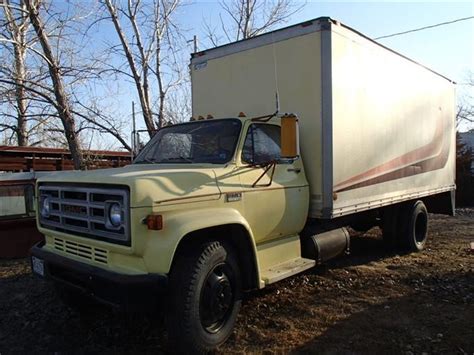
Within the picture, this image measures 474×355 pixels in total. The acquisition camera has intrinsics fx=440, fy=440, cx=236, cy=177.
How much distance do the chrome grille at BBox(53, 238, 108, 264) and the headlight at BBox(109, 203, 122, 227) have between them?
0.32 meters

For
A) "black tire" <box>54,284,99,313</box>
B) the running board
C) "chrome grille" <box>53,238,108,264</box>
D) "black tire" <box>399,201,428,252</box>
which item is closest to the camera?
"chrome grille" <box>53,238,108,264</box>

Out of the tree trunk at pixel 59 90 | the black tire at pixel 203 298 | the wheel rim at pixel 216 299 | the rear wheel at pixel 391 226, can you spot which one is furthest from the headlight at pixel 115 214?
the tree trunk at pixel 59 90

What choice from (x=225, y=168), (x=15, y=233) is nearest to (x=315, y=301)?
(x=225, y=168)

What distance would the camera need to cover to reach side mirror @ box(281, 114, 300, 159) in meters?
4.25

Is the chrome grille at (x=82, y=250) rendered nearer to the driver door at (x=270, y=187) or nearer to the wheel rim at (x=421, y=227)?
the driver door at (x=270, y=187)

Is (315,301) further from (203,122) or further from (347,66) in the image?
(347,66)

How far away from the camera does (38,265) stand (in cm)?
429

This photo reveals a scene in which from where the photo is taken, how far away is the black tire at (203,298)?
360cm

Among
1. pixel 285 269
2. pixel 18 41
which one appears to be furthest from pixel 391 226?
pixel 18 41

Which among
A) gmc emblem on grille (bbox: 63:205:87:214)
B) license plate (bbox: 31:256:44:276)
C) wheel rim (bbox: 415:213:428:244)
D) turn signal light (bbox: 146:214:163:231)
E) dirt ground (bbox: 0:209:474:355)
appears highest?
gmc emblem on grille (bbox: 63:205:87:214)

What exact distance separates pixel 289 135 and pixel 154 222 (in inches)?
63.2

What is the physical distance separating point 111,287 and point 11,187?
5378 millimetres

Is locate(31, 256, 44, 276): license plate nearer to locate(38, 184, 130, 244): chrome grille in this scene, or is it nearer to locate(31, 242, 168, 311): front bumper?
locate(38, 184, 130, 244): chrome grille

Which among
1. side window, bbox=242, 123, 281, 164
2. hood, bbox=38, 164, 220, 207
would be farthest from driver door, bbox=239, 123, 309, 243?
hood, bbox=38, 164, 220, 207
